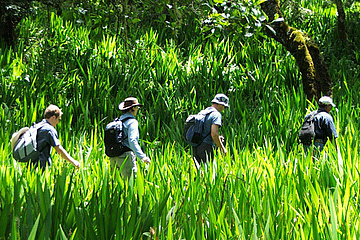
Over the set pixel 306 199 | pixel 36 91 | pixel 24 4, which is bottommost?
pixel 306 199

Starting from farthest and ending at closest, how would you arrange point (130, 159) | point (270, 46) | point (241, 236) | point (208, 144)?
point (270, 46), point (208, 144), point (130, 159), point (241, 236)

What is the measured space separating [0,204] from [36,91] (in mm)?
5370

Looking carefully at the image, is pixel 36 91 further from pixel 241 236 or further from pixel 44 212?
pixel 241 236

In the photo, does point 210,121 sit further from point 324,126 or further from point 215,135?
point 324,126

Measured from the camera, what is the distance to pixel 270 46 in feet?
33.1

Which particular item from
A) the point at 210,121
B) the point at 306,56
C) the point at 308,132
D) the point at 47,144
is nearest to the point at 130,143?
the point at 47,144

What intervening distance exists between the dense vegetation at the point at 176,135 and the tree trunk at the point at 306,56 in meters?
0.26

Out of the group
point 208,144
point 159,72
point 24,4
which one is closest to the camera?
point 208,144

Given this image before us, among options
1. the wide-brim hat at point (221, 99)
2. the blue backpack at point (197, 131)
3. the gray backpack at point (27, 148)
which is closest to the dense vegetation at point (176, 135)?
the gray backpack at point (27, 148)

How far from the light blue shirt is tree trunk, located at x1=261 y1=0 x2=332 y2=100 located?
3843 millimetres

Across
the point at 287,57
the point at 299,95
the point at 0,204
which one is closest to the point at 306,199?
the point at 0,204

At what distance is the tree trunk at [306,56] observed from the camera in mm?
8078

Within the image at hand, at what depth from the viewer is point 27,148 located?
14.7ft

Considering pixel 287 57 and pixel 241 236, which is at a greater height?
pixel 287 57
